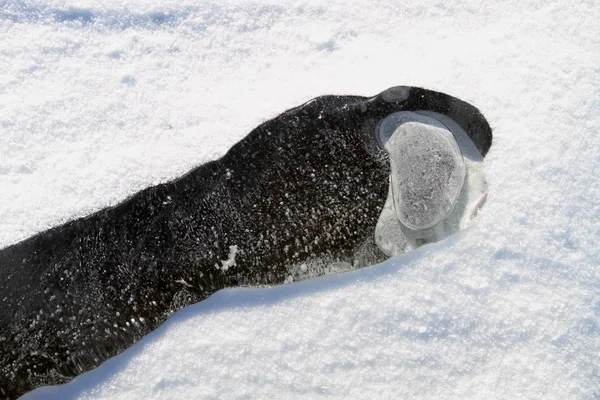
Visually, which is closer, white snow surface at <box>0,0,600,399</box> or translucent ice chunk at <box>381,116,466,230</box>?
white snow surface at <box>0,0,600,399</box>

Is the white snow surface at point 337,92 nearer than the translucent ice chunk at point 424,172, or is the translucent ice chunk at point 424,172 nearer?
the white snow surface at point 337,92

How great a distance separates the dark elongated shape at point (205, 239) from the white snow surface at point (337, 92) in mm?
63

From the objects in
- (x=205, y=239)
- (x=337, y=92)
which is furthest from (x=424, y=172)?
(x=205, y=239)

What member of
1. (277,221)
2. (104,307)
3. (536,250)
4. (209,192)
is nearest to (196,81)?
(209,192)

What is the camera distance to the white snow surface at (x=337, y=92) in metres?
1.98

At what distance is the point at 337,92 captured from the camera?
2328 mm

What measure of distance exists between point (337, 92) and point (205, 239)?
81 centimetres

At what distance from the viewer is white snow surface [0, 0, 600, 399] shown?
6.49 feet

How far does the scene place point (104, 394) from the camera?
6.52 ft

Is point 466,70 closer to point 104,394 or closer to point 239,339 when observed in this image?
point 239,339

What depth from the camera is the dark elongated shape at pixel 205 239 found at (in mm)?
2064

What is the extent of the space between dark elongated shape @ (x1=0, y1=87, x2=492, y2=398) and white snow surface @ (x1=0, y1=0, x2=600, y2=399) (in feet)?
0.21

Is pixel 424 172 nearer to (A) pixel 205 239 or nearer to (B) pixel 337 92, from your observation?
(B) pixel 337 92

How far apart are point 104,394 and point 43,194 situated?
0.79 metres
